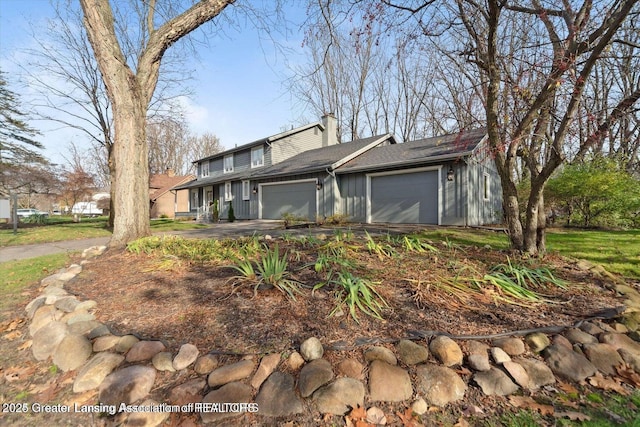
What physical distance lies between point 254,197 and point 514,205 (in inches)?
544

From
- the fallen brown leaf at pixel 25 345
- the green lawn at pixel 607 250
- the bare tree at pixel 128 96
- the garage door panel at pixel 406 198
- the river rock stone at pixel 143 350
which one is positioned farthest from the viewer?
the garage door panel at pixel 406 198

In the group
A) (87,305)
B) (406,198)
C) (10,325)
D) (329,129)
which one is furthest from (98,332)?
(329,129)

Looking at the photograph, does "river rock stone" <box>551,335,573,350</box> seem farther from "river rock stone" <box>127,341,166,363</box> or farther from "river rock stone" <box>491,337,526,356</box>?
"river rock stone" <box>127,341,166,363</box>

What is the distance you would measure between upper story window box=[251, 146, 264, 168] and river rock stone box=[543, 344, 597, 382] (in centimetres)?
1728

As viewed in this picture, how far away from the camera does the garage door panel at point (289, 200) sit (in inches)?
543

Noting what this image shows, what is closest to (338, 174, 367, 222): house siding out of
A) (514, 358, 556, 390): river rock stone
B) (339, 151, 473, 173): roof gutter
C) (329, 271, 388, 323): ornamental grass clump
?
(339, 151, 473, 173): roof gutter

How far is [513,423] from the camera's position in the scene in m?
1.45

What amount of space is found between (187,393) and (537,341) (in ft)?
7.72

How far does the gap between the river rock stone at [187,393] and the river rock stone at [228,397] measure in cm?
7

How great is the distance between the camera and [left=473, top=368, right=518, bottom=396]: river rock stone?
1.66 meters

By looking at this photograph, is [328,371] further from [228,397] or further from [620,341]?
[620,341]

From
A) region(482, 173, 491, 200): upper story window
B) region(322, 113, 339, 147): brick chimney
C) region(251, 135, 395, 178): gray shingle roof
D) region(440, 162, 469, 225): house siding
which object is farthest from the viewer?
region(322, 113, 339, 147): brick chimney

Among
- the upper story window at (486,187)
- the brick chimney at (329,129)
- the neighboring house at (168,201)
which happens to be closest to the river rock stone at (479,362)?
the upper story window at (486,187)

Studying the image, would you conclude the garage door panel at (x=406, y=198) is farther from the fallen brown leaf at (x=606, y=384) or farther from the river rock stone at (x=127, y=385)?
the river rock stone at (x=127, y=385)
